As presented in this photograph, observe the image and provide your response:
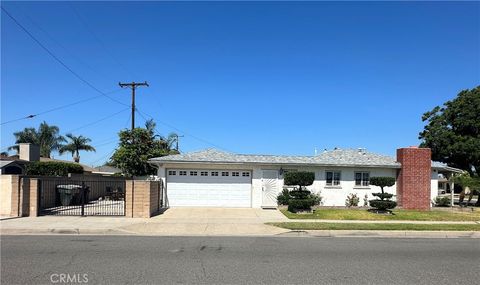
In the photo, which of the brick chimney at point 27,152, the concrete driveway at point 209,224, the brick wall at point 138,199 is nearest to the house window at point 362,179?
the concrete driveway at point 209,224

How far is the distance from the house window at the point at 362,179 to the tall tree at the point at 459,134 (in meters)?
9.59

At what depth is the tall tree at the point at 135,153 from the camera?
37.6m

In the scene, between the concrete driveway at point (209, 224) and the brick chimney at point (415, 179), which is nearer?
the concrete driveway at point (209, 224)

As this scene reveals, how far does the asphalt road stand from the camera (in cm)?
801

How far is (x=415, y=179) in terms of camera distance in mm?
26453

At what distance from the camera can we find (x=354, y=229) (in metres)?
16.0

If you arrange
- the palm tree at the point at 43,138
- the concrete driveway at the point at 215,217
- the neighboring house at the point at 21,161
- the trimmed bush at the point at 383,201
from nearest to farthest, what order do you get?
1. the concrete driveway at the point at 215,217
2. the trimmed bush at the point at 383,201
3. the neighboring house at the point at 21,161
4. the palm tree at the point at 43,138

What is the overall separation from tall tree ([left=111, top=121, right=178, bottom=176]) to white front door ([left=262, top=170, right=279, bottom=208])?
1403cm

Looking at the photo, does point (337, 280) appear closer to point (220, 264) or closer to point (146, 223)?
point (220, 264)

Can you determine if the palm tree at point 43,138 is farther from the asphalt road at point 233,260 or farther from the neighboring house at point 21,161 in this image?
the asphalt road at point 233,260

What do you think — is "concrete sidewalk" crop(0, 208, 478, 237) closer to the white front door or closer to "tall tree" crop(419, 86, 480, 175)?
the white front door

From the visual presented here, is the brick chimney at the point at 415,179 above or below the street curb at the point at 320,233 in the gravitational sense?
above

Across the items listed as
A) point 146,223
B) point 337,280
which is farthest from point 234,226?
point 337,280

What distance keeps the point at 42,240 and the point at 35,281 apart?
570cm
